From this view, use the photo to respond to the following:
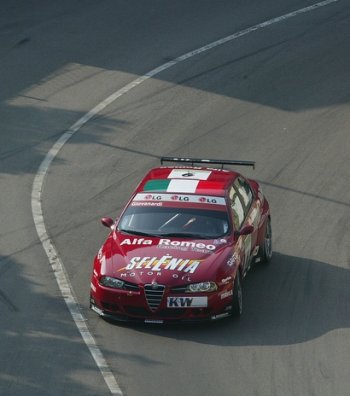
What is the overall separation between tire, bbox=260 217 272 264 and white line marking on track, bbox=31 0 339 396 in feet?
9.59

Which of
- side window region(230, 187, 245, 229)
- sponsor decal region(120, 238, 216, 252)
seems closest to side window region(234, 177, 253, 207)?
side window region(230, 187, 245, 229)

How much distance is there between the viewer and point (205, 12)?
3050cm

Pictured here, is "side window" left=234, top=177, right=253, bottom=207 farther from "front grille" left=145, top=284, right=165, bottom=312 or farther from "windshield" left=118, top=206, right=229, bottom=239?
"front grille" left=145, top=284, right=165, bottom=312

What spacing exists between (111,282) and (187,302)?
100cm

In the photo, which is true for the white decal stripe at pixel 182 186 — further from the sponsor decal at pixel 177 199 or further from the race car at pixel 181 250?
the sponsor decal at pixel 177 199

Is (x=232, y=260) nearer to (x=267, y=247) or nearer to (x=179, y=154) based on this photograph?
(x=267, y=247)

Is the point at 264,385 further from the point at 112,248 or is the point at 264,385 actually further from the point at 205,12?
the point at 205,12

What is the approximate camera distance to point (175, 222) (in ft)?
50.4

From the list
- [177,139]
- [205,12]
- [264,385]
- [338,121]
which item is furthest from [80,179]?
[205,12]

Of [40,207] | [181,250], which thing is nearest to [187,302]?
[181,250]

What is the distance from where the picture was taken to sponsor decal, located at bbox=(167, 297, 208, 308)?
14.0 m

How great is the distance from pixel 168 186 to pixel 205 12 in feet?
49.8

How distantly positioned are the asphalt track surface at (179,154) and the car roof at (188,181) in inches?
55.2

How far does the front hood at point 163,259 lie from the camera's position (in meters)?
14.1
